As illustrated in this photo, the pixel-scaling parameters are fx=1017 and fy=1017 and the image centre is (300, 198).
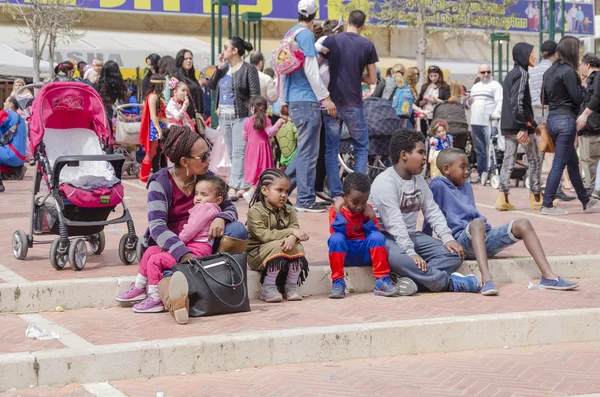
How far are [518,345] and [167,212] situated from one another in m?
2.53

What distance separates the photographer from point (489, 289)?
24.6 ft

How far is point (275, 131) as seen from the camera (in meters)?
12.6

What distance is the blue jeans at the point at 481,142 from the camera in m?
16.6

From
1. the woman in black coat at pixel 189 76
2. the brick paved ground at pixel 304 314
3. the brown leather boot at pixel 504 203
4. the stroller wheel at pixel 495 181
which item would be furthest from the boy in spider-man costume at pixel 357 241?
the stroller wheel at pixel 495 181

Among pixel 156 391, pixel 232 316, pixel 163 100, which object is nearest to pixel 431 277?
pixel 232 316

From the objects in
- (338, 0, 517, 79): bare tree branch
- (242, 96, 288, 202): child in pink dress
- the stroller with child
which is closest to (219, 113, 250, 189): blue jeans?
(242, 96, 288, 202): child in pink dress

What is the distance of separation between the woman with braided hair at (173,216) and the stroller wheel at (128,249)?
98 centimetres

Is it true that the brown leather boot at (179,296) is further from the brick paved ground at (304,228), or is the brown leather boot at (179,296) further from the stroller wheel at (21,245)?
the stroller wheel at (21,245)

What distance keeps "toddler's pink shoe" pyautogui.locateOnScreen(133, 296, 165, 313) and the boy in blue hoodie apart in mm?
2410

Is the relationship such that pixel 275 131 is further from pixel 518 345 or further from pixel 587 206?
pixel 518 345

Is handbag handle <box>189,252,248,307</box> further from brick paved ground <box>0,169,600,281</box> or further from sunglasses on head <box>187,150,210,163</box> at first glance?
brick paved ground <box>0,169,600,281</box>

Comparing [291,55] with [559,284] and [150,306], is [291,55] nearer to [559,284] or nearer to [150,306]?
[559,284]

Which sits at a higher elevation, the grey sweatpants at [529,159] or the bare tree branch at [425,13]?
the bare tree branch at [425,13]

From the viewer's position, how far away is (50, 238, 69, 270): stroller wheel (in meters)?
7.77
